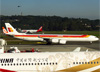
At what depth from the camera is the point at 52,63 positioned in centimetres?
1625

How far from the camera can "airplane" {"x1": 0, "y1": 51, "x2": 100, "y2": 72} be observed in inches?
636

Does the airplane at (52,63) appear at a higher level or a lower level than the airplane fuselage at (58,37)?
higher

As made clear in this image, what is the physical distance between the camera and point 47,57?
16641mm

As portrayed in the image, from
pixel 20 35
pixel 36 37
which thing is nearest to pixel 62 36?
pixel 36 37

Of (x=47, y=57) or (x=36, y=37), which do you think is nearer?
(x=47, y=57)

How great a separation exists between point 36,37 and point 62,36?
856 cm

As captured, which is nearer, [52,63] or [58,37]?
[52,63]

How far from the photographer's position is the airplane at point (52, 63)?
16.2 meters

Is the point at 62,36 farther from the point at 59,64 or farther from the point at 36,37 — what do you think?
the point at 59,64

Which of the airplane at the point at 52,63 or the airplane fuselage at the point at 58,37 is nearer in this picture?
the airplane at the point at 52,63

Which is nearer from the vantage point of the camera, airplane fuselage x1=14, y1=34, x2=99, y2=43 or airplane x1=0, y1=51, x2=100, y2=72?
airplane x1=0, y1=51, x2=100, y2=72

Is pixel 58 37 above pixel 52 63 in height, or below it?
below

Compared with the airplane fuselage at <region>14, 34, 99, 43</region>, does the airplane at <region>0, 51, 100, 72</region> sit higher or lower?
higher

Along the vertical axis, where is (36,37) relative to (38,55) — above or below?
below
